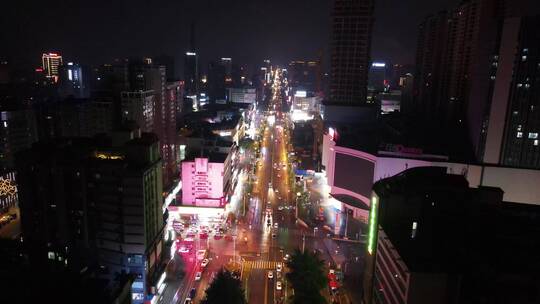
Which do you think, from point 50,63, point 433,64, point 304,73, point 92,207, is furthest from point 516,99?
point 304,73

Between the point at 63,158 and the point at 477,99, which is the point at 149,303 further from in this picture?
the point at 477,99

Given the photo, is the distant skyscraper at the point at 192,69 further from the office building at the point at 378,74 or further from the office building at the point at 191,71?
the office building at the point at 378,74

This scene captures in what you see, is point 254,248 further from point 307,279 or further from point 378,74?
point 378,74

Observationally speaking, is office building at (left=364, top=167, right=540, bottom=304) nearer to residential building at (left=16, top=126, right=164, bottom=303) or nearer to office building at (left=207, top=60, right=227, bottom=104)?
residential building at (left=16, top=126, right=164, bottom=303)

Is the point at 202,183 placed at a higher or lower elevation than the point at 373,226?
lower

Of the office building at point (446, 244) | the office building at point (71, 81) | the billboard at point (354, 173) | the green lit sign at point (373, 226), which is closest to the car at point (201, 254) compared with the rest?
the office building at point (446, 244)

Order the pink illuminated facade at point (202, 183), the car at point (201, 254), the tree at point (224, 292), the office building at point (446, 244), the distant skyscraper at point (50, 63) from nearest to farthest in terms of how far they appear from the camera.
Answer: the office building at point (446, 244), the tree at point (224, 292), the car at point (201, 254), the pink illuminated facade at point (202, 183), the distant skyscraper at point (50, 63)

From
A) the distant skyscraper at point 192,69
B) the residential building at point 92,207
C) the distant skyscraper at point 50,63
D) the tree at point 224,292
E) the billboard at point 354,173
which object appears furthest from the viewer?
the distant skyscraper at point 192,69

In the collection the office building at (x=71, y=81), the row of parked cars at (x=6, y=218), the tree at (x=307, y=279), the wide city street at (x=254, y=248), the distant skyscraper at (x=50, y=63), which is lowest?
the wide city street at (x=254, y=248)
